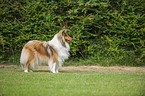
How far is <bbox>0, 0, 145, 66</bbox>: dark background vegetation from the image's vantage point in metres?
10.3

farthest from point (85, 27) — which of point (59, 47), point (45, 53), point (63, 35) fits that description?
point (45, 53)

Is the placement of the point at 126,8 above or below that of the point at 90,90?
above

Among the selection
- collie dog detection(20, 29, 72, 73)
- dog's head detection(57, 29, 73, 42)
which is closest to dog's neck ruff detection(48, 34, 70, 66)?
collie dog detection(20, 29, 72, 73)

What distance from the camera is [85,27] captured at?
1080 centimetres

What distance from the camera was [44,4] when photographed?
10.8 m

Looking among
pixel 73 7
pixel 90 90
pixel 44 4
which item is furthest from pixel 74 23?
pixel 90 90

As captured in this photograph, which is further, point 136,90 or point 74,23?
point 74,23

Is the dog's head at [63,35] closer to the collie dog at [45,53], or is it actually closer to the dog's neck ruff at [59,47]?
the collie dog at [45,53]

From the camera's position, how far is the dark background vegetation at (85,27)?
10.3 metres

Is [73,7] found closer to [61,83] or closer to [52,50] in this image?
[52,50]

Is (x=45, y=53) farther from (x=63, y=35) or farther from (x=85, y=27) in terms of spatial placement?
(x=85, y=27)

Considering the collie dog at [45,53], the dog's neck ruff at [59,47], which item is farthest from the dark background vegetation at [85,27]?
the collie dog at [45,53]

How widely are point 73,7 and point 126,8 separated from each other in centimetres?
256

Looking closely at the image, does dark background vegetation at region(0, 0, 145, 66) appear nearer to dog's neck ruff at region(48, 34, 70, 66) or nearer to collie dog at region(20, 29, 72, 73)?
dog's neck ruff at region(48, 34, 70, 66)
